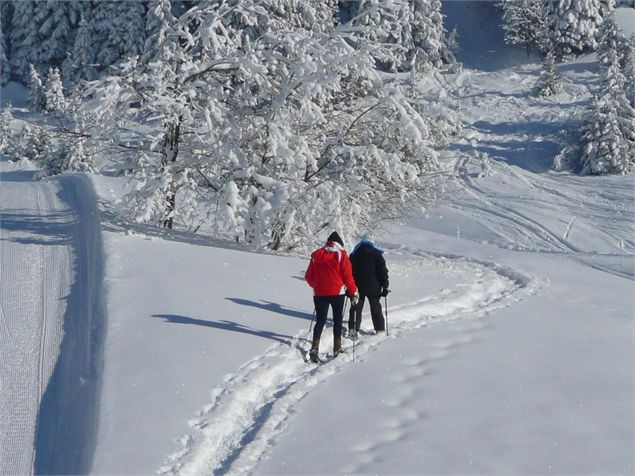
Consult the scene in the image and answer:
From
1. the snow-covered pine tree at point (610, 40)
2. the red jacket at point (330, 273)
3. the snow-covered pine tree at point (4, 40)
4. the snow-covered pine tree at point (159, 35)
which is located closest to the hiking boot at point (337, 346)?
the red jacket at point (330, 273)

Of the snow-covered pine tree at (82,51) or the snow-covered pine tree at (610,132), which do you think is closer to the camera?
the snow-covered pine tree at (610,132)

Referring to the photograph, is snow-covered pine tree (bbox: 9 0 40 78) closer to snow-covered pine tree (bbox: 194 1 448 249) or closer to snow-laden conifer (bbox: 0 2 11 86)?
snow-laden conifer (bbox: 0 2 11 86)

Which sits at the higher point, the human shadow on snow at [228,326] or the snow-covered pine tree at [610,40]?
the snow-covered pine tree at [610,40]

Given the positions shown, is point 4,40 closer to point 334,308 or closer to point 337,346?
point 334,308

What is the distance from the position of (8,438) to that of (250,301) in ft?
13.1

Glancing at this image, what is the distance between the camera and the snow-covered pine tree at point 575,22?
1938 inches

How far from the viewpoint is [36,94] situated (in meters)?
48.2

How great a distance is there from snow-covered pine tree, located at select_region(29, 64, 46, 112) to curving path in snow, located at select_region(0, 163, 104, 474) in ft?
113

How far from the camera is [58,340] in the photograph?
9.22 m

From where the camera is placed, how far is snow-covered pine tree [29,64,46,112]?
47531 mm

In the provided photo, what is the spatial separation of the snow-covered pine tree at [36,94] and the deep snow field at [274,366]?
34.6m

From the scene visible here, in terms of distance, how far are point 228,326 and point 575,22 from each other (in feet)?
155

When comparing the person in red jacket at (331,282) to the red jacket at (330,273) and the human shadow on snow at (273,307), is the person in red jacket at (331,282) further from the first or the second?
the human shadow on snow at (273,307)

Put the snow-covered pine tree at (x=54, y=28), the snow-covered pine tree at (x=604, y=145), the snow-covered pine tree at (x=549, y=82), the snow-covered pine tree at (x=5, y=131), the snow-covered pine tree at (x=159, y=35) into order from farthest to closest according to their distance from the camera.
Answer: the snow-covered pine tree at (x=54, y=28) → the snow-covered pine tree at (x=549, y=82) → the snow-covered pine tree at (x=5, y=131) → the snow-covered pine tree at (x=604, y=145) → the snow-covered pine tree at (x=159, y=35)
